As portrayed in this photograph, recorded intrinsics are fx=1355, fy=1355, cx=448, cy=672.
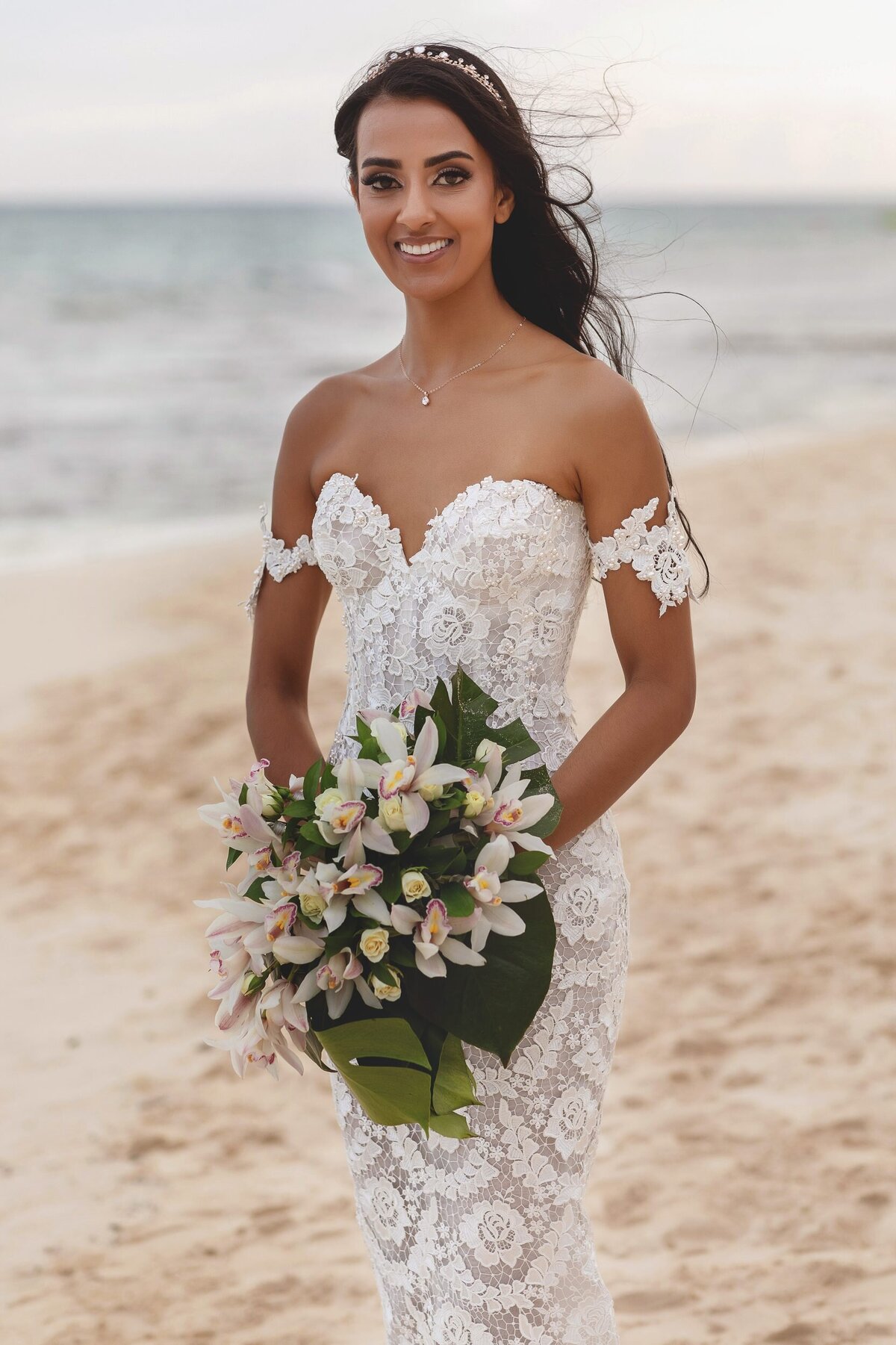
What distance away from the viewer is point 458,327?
240 cm

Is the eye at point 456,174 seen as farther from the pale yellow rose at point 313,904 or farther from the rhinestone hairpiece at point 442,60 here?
the pale yellow rose at point 313,904

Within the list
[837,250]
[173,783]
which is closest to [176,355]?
[173,783]

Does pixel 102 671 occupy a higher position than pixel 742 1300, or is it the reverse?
pixel 102 671

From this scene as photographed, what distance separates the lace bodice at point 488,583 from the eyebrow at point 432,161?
520mm

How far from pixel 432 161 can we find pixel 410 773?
41.4 inches

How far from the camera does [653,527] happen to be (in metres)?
2.23

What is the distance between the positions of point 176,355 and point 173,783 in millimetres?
16974

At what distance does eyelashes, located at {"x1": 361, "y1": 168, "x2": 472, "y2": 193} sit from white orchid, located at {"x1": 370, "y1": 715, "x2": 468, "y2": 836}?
95cm

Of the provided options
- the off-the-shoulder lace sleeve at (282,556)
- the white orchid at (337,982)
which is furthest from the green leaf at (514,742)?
the off-the-shoulder lace sleeve at (282,556)

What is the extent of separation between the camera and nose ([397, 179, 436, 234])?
2.19 meters

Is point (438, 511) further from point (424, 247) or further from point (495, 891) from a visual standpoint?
point (495, 891)

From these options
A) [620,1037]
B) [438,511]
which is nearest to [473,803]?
[438,511]

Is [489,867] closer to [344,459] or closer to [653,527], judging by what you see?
[653,527]

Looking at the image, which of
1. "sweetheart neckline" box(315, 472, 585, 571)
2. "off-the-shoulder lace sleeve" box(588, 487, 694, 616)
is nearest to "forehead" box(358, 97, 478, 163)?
Answer: "sweetheart neckline" box(315, 472, 585, 571)
